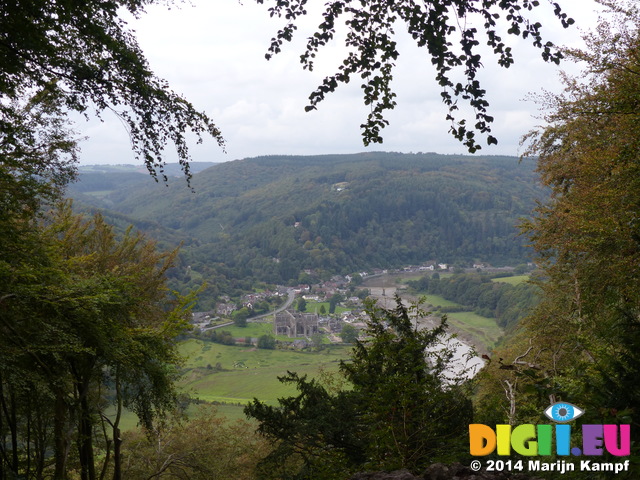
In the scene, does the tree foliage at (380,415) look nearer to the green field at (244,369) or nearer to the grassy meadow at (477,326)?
the green field at (244,369)

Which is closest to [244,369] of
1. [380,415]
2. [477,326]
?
[477,326]

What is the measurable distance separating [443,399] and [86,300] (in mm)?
4297

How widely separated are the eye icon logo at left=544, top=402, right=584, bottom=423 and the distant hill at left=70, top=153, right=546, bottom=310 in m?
61.4

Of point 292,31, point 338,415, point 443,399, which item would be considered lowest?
point 338,415

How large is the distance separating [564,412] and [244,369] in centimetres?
3760

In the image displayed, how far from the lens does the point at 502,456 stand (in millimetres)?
3504

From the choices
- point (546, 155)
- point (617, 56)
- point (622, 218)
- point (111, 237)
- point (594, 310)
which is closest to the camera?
point (622, 218)

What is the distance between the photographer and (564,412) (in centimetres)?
274

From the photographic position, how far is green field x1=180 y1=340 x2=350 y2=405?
99.6ft

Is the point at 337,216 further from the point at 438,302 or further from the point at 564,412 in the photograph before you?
the point at 564,412

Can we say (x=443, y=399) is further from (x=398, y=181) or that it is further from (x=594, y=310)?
(x=398, y=181)

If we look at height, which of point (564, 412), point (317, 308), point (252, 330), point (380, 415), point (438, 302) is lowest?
point (252, 330)

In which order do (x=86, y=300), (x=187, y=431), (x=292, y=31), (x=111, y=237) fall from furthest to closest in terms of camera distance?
(x=187, y=431) < (x=111, y=237) < (x=86, y=300) < (x=292, y=31)

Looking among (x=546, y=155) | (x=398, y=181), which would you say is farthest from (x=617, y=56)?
(x=398, y=181)
